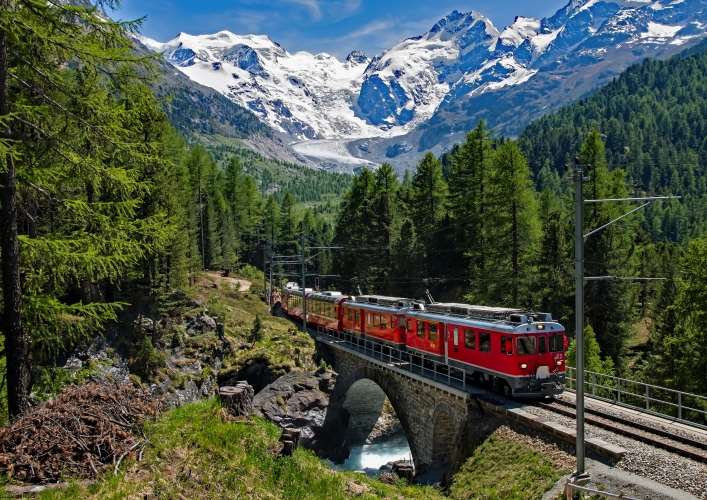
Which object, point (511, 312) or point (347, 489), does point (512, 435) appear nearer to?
point (511, 312)

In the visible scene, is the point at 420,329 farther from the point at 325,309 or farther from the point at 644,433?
the point at 325,309

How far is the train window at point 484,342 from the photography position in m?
21.3

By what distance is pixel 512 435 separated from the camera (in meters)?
17.8

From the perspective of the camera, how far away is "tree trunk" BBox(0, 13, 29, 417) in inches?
347

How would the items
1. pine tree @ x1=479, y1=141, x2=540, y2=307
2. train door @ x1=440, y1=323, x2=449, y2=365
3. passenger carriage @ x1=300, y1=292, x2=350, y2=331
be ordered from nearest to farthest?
train door @ x1=440, y1=323, x2=449, y2=365 → pine tree @ x1=479, y1=141, x2=540, y2=307 → passenger carriage @ x1=300, y1=292, x2=350, y2=331

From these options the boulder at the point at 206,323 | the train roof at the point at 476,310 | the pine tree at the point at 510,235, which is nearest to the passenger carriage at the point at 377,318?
the train roof at the point at 476,310

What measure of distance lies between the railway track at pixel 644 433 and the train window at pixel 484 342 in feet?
10.0

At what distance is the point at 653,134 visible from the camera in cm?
14225

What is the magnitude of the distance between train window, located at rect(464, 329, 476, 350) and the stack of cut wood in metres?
15.9

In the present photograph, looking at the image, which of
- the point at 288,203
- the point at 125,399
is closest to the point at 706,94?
the point at 288,203

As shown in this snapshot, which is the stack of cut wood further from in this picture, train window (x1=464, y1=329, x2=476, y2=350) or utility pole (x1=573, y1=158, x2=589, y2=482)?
train window (x1=464, y1=329, x2=476, y2=350)

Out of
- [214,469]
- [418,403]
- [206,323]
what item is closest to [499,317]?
[418,403]

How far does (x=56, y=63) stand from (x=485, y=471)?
15913 mm

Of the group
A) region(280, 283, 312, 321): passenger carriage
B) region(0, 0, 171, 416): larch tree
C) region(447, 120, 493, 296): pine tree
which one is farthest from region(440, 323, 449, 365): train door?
region(280, 283, 312, 321): passenger carriage
